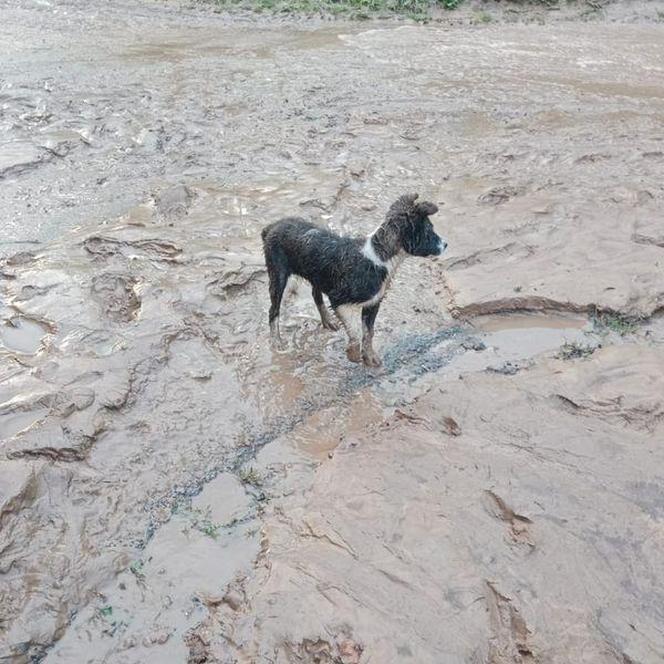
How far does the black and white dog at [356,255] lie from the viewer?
5508mm

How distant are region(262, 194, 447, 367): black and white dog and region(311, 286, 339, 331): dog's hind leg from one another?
243 millimetres

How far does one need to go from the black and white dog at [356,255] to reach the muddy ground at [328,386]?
0.54 meters

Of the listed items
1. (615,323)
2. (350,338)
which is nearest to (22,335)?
(350,338)

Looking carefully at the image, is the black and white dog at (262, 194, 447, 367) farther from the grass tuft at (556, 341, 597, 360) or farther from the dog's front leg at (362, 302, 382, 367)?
the grass tuft at (556, 341, 597, 360)

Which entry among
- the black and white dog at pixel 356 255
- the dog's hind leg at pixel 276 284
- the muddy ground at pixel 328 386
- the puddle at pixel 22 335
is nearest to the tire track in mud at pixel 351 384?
the muddy ground at pixel 328 386

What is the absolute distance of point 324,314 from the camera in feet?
20.8

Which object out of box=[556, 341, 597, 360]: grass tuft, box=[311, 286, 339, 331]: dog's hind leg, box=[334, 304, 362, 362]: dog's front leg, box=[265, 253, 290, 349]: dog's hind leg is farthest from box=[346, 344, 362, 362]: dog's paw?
box=[556, 341, 597, 360]: grass tuft

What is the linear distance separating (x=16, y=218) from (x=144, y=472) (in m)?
4.49

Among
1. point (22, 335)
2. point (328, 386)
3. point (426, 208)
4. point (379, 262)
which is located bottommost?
point (328, 386)

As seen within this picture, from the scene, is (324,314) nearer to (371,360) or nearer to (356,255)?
(371,360)

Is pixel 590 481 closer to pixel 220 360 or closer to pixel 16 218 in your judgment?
pixel 220 360

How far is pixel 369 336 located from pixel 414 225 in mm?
1000

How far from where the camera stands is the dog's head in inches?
215

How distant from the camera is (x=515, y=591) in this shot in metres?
3.61
